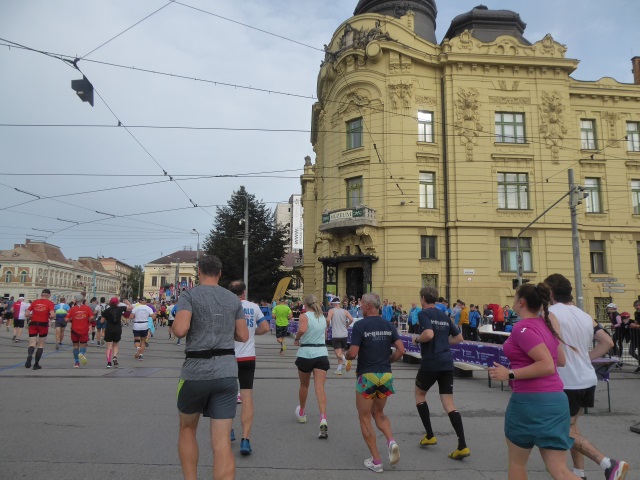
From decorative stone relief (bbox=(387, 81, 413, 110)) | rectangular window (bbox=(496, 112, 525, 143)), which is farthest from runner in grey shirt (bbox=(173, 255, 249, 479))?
rectangular window (bbox=(496, 112, 525, 143))

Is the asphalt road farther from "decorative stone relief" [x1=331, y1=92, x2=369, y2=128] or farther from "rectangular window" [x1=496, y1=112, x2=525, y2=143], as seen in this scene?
"decorative stone relief" [x1=331, y1=92, x2=369, y2=128]

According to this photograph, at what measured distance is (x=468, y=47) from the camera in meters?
29.6

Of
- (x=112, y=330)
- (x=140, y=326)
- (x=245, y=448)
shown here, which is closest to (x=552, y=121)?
(x=140, y=326)

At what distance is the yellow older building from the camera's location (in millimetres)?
28188

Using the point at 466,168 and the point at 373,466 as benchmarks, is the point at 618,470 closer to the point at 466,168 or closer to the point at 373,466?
the point at 373,466

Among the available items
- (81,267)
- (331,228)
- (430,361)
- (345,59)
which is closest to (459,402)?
(430,361)

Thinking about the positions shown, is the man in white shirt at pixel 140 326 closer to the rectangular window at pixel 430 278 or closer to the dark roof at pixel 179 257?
the rectangular window at pixel 430 278

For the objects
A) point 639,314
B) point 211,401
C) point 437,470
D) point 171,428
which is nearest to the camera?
point 211,401

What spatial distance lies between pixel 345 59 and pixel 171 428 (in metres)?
27.7

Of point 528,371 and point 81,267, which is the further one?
point 81,267

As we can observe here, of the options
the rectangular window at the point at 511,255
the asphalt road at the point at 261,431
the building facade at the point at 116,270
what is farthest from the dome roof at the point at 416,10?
the building facade at the point at 116,270

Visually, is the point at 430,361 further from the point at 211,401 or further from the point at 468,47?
the point at 468,47

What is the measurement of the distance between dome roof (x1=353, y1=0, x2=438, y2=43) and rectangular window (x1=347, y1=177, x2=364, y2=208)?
10822 mm

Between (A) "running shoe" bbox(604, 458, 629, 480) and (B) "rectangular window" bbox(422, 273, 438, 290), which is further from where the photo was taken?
(B) "rectangular window" bbox(422, 273, 438, 290)
